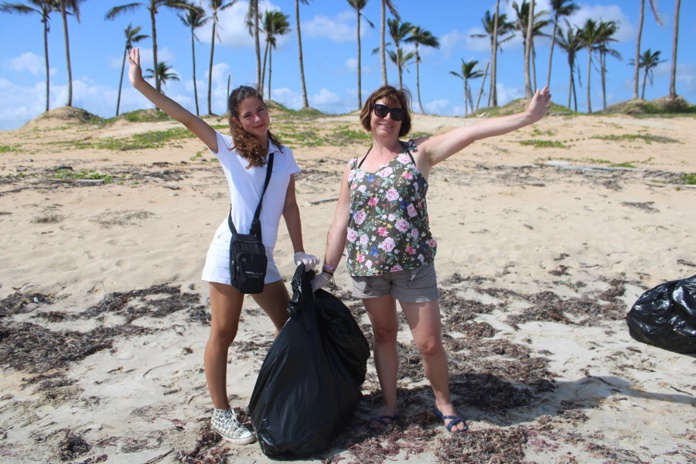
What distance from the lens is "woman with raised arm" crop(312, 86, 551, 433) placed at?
244cm

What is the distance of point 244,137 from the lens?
2.50 m

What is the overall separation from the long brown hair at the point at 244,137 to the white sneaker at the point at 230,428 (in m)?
1.22

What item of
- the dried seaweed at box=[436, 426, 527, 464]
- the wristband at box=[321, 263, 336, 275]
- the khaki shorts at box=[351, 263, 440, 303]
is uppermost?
the wristband at box=[321, 263, 336, 275]

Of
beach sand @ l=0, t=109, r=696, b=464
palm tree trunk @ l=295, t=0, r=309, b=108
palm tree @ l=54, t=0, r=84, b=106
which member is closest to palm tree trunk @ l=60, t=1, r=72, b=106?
palm tree @ l=54, t=0, r=84, b=106

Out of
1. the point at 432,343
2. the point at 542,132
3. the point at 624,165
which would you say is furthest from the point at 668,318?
the point at 542,132

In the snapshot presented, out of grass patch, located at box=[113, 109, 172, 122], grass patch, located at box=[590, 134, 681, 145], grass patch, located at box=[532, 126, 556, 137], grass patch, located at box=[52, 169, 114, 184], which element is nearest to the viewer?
grass patch, located at box=[52, 169, 114, 184]

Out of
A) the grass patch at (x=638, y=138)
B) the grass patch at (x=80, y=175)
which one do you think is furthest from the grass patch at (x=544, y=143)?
the grass patch at (x=80, y=175)

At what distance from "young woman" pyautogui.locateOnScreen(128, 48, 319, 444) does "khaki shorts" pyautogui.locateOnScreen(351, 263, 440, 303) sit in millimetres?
282

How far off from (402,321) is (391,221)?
2062mm

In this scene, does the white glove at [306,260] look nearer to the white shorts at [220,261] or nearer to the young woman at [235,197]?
the young woman at [235,197]

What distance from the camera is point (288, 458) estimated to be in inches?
96.4

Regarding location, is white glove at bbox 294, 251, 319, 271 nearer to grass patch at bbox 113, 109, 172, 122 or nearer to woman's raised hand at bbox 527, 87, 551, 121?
woman's raised hand at bbox 527, 87, 551, 121

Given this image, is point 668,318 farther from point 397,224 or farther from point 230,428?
point 230,428

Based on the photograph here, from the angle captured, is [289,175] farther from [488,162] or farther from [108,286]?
[488,162]
